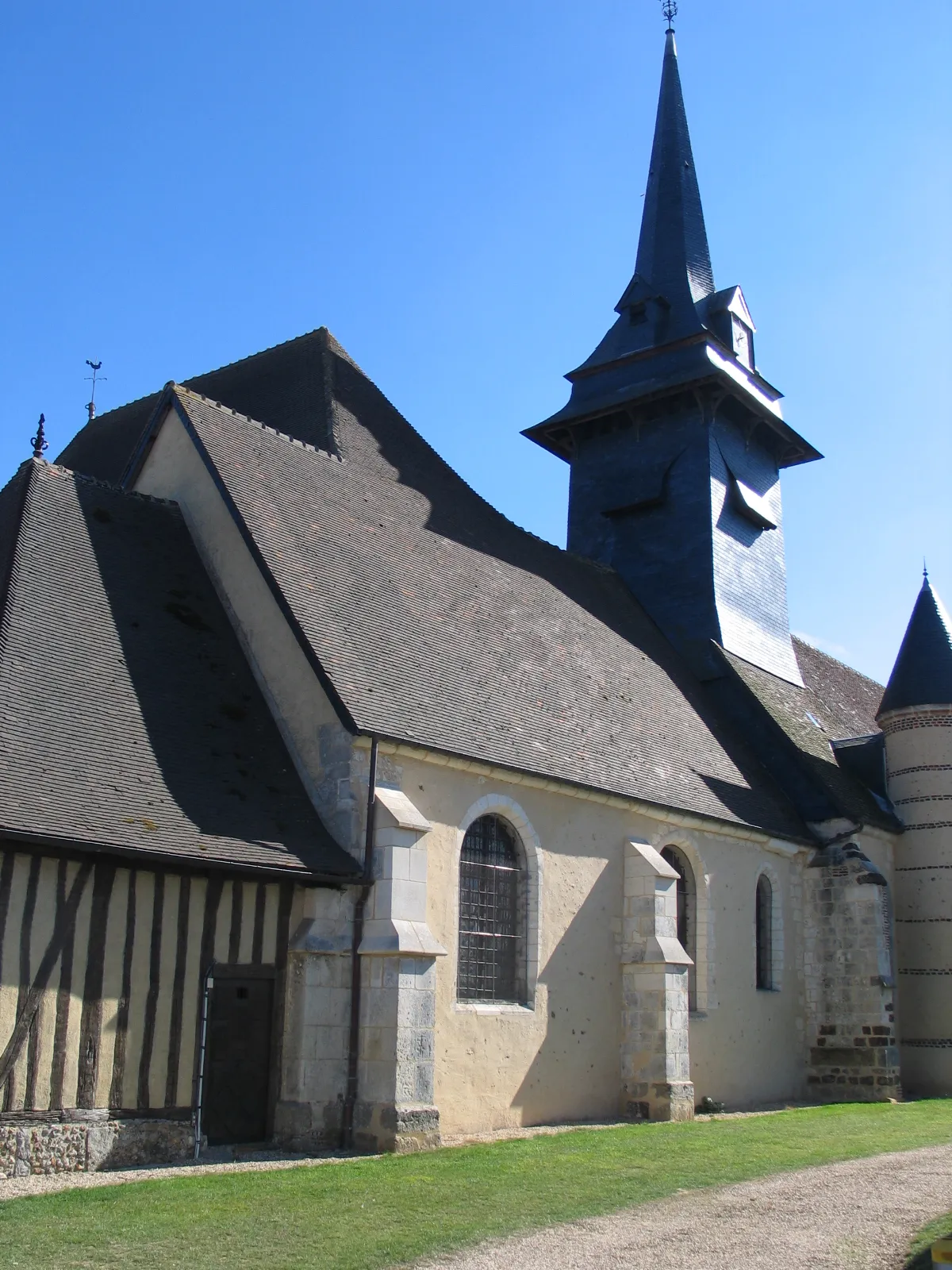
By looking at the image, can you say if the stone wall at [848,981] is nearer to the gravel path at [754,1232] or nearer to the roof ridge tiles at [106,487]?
the gravel path at [754,1232]

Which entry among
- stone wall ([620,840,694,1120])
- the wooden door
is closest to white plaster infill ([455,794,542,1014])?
stone wall ([620,840,694,1120])

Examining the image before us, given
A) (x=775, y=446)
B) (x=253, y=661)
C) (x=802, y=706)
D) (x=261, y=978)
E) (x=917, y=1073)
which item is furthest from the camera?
(x=775, y=446)

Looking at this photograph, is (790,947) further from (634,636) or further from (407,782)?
(407,782)

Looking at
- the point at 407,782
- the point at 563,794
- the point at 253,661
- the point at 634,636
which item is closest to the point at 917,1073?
the point at 634,636

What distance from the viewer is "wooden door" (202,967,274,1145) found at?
9523 mm

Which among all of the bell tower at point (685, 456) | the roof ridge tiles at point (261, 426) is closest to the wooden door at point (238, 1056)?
the roof ridge tiles at point (261, 426)

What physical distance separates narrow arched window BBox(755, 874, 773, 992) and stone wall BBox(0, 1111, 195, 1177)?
28.6ft

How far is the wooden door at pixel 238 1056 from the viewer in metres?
9.52

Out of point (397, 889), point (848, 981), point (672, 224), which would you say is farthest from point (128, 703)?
point (672, 224)

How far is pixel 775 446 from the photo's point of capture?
73.0ft

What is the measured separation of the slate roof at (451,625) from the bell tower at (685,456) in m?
1.84

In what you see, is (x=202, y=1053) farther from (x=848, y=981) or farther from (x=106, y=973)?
(x=848, y=981)

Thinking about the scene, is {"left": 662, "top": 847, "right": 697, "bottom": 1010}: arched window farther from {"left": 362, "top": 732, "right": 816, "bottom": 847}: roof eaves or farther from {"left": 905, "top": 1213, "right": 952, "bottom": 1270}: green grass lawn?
{"left": 905, "top": 1213, "right": 952, "bottom": 1270}: green grass lawn

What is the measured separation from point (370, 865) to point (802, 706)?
37.5 feet
